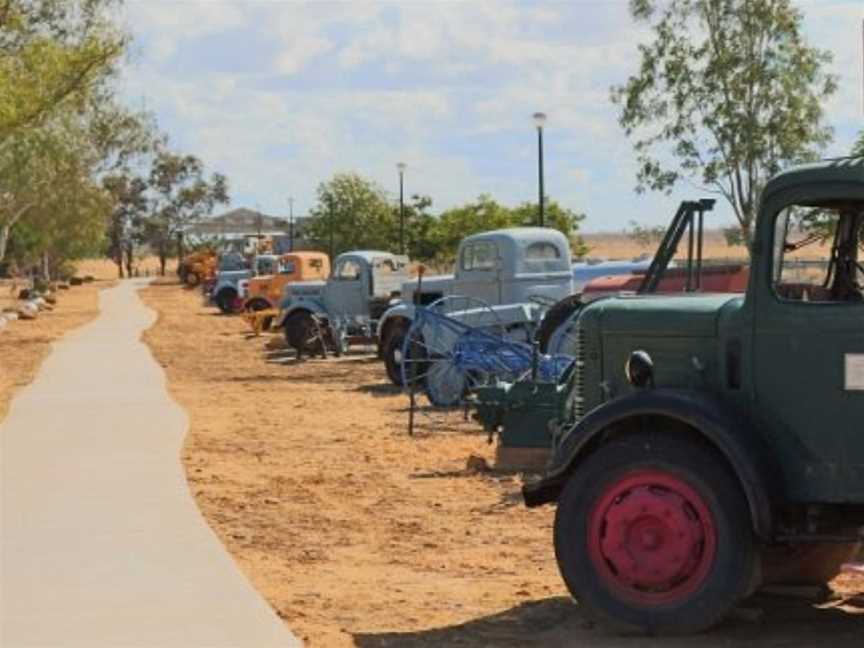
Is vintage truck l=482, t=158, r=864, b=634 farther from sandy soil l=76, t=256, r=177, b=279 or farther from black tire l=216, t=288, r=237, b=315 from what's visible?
sandy soil l=76, t=256, r=177, b=279

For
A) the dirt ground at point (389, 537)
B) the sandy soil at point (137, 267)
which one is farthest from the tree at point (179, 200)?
the dirt ground at point (389, 537)

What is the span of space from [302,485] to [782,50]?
14.9m

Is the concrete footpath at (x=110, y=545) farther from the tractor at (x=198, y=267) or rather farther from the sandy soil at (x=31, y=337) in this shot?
the tractor at (x=198, y=267)

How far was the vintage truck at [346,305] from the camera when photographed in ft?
95.7

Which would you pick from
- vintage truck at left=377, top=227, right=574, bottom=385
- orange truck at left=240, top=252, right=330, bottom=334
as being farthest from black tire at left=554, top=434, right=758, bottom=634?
orange truck at left=240, top=252, right=330, bottom=334

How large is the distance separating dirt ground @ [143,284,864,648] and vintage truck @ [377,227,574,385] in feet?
8.51

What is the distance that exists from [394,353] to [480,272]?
176 centimetres

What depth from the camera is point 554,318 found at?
56.4 ft

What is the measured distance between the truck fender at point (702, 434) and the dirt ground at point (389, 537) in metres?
0.69

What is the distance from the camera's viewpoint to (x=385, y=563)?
9555 mm

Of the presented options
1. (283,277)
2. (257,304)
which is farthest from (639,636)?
(257,304)

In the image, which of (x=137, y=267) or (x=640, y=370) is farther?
(x=137, y=267)

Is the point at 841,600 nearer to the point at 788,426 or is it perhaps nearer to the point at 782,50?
the point at 788,426

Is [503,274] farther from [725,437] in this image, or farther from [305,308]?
[725,437]
